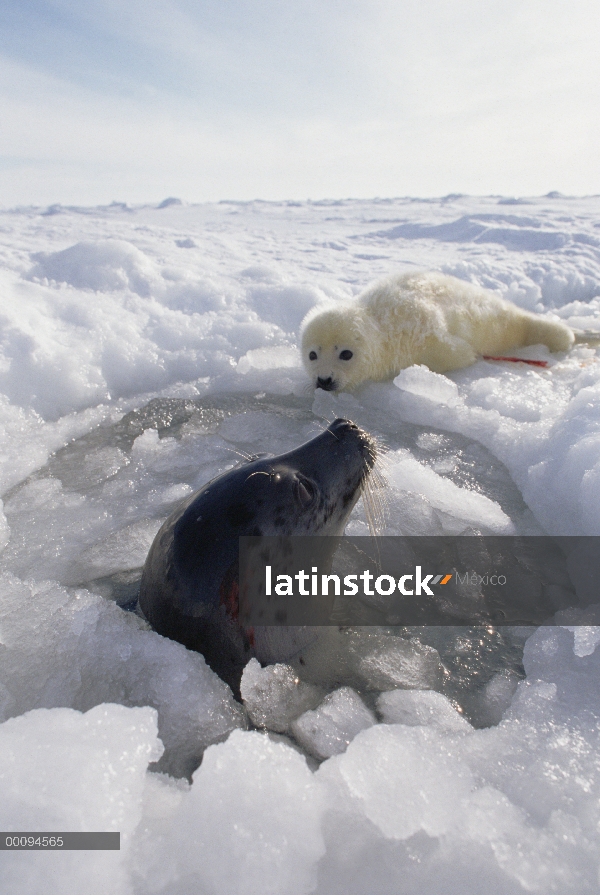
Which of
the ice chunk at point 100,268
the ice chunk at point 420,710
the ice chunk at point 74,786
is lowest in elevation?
the ice chunk at point 420,710

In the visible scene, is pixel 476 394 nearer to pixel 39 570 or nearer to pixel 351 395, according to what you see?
pixel 351 395

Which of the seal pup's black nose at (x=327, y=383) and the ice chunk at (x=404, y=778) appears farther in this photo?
the seal pup's black nose at (x=327, y=383)

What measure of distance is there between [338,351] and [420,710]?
8.27 feet

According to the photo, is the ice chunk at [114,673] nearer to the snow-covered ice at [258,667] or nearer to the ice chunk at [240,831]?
the snow-covered ice at [258,667]

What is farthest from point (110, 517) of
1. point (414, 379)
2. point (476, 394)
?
point (476, 394)

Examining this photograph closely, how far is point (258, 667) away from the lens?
5.16ft

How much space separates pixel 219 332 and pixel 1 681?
3232 mm

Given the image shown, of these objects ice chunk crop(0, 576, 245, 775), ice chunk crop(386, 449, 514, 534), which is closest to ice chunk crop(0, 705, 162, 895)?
ice chunk crop(0, 576, 245, 775)

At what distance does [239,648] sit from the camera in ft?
5.17

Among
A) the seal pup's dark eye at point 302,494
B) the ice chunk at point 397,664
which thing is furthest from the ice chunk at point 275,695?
the seal pup's dark eye at point 302,494

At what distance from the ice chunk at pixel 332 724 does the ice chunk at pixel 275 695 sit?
0.04 metres

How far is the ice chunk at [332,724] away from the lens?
1396mm

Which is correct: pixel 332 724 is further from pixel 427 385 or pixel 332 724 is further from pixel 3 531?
pixel 427 385

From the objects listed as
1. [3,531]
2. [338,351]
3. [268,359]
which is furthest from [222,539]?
[268,359]
